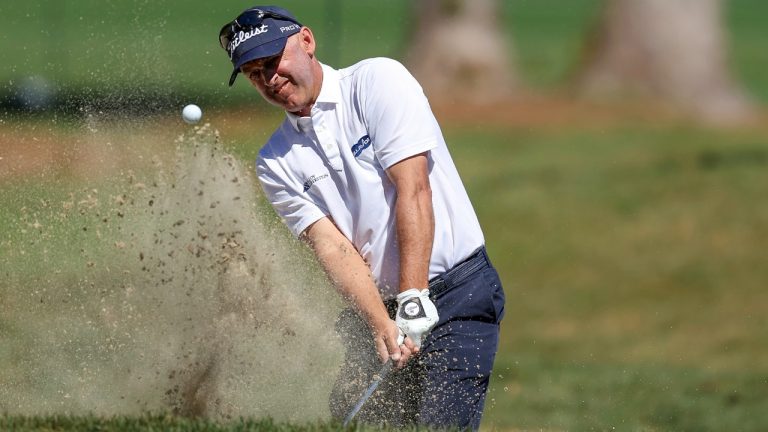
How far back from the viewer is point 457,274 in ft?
19.2

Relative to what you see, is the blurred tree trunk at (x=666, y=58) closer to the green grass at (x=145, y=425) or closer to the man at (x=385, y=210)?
the man at (x=385, y=210)

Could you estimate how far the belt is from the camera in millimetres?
5824

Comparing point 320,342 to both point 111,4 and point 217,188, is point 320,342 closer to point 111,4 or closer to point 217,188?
point 217,188

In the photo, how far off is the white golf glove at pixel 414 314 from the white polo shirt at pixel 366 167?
12.7 inches

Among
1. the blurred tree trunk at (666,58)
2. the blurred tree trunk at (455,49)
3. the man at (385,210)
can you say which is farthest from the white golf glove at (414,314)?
the blurred tree trunk at (455,49)

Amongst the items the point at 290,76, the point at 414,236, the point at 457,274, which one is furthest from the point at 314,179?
the point at 457,274

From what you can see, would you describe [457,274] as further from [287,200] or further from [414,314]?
[287,200]

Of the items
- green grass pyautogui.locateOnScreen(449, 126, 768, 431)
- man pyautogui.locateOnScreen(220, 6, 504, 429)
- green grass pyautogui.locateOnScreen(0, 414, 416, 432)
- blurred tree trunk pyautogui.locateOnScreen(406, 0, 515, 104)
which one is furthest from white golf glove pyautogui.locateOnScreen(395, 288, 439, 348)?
blurred tree trunk pyautogui.locateOnScreen(406, 0, 515, 104)

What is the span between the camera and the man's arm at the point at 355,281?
556 cm

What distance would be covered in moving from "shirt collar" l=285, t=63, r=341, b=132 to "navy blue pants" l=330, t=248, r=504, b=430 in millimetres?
892

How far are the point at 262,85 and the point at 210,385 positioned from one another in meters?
1.73

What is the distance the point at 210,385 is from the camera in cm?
672

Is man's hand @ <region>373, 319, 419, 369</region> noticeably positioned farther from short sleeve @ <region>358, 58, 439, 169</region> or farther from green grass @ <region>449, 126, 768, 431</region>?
green grass @ <region>449, 126, 768, 431</region>

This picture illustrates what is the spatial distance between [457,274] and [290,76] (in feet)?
3.65
